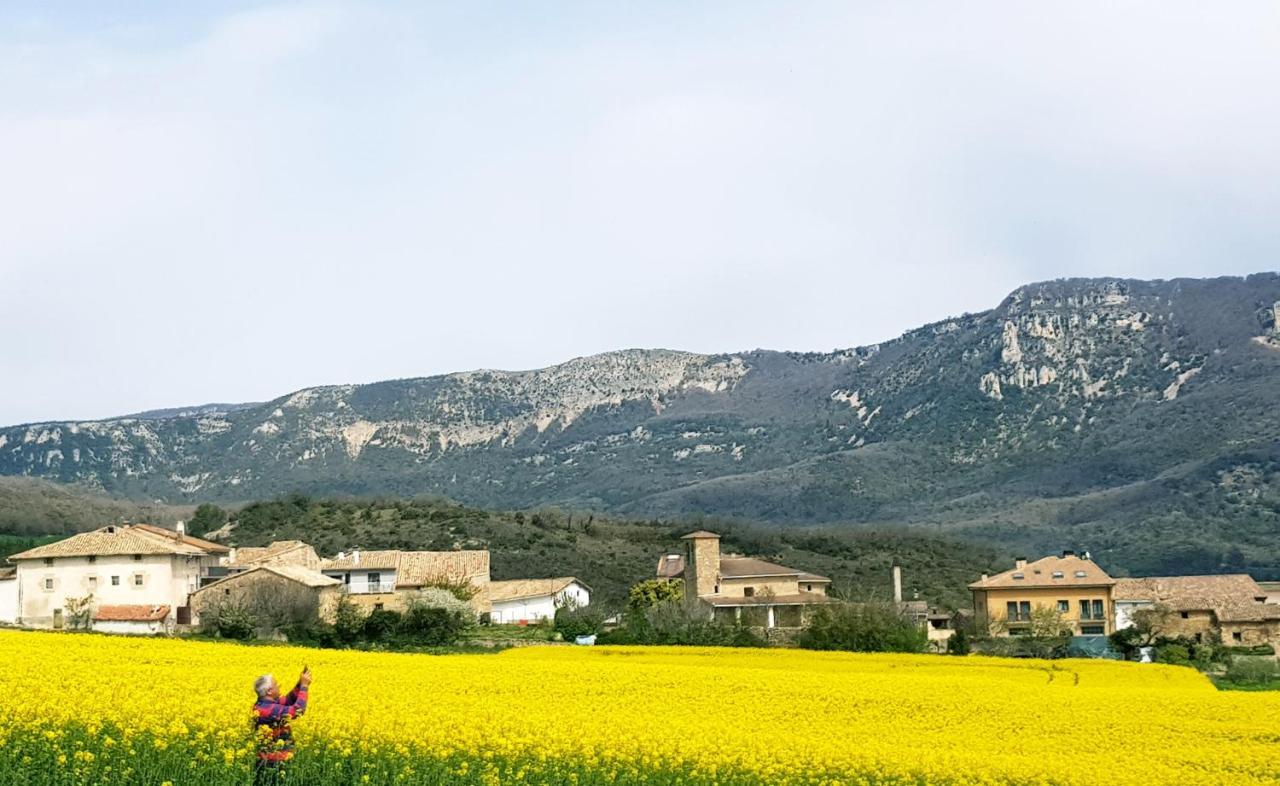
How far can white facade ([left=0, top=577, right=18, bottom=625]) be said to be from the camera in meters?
64.9

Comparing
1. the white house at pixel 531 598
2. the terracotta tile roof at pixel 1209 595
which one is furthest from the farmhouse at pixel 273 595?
the terracotta tile roof at pixel 1209 595

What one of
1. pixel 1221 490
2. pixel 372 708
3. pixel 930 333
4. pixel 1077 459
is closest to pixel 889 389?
pixel 930 333

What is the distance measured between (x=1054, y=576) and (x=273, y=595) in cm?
3783

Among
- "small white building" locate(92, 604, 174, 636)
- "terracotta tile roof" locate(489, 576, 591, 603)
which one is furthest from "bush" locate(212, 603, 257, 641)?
"terracotta tile roof" locate(489, 576, 591, 603)

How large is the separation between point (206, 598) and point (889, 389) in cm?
12420

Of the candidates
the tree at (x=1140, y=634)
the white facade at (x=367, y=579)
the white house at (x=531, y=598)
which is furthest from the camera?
the white house at (x=531, y=598)

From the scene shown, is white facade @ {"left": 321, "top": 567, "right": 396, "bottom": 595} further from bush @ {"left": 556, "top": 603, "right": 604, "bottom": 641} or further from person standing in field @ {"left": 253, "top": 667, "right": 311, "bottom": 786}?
person standing in field @ {"left": 253, "top": 667, "right": 311, "bottom": 786}

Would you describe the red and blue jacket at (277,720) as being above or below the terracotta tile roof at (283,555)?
below

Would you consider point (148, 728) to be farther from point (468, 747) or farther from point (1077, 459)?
point (1077, 459)

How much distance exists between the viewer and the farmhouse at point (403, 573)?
234 ft

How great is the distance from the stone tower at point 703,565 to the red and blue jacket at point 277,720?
54.0 metres

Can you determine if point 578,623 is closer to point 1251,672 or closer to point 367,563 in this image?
point 367,563

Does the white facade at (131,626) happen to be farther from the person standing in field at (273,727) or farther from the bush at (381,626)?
the person standing in field at (273,727)

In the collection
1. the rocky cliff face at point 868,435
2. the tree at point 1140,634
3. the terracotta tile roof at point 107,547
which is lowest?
the tree at point 1140,634
